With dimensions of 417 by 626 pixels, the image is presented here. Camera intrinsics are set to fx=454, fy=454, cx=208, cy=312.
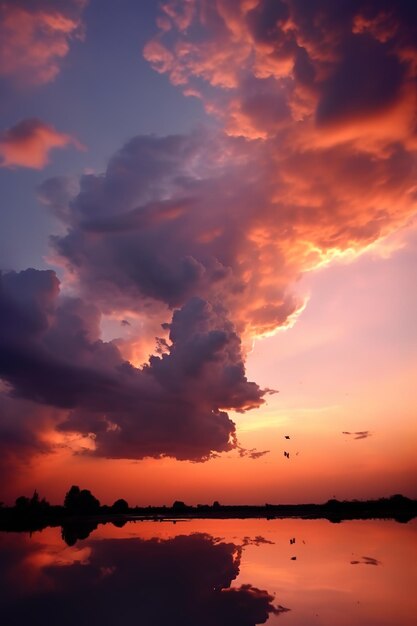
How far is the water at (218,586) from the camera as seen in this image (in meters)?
21.3

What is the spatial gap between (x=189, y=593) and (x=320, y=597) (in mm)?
7698

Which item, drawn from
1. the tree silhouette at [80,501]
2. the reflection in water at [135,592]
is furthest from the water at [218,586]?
the tree silhouette at [80,501]

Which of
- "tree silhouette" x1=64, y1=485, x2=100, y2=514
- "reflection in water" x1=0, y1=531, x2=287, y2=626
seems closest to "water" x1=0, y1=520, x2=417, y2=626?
"reflection in water" x1=0, y1=531, x2=287, y2=626

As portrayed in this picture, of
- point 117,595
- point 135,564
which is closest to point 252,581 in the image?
point 117,595

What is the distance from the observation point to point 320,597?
79.1 feet

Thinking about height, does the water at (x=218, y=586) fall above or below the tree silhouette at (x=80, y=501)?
below

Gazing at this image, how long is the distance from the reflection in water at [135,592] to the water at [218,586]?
6cm

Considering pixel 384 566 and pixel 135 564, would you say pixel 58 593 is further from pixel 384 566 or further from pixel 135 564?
pixel 384 566

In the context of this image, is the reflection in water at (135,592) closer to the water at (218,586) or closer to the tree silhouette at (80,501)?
the water at (218,586)

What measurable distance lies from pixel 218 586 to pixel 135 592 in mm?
5097

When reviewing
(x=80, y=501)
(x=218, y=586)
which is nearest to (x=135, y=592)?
(x=218, y=586)

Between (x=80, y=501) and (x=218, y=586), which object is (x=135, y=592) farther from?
(x=80, y=501)

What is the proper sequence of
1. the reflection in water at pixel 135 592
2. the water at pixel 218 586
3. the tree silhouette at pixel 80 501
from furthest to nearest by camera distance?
the tree silhouette at pixel 80 501 < the reflection in water at pixel 135 592 < the water at pixel 218 586

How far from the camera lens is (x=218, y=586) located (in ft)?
92.6
